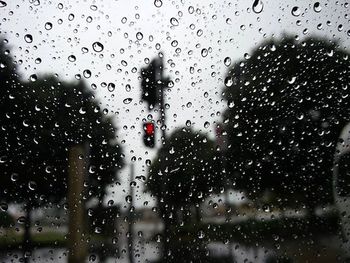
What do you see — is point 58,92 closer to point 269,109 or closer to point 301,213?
point 269,109

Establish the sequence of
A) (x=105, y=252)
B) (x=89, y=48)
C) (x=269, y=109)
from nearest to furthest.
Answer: (x=105, y=252), (x=89, y=48), (x=269, y=109)

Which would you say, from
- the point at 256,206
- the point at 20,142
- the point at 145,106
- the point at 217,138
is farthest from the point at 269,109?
the point at 20,142

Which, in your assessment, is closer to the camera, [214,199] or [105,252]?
[105,252]

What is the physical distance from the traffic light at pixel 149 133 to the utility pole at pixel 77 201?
0.21 meters

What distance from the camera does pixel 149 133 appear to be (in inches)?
43.5

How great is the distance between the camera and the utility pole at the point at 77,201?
0.96 m

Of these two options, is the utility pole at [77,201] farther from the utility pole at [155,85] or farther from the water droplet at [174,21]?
the water droplet at [174,21]

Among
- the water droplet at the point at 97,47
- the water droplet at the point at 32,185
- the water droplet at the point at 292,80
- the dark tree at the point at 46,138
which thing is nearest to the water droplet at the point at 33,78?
the dark tree at the point at 46,138

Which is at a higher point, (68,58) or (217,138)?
(68,58)

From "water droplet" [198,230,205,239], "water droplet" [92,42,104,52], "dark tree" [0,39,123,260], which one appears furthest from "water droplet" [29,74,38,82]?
"water droplet" [198,230,205,239]

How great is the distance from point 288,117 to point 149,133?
546 millimetres

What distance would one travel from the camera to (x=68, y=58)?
108cm

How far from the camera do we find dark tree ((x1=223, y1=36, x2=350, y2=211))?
1146 mm

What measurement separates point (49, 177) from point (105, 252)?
0.30m
